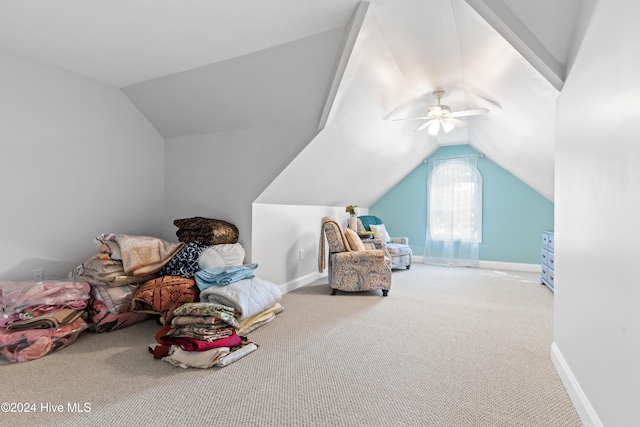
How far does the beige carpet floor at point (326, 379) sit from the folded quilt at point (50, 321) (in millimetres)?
207

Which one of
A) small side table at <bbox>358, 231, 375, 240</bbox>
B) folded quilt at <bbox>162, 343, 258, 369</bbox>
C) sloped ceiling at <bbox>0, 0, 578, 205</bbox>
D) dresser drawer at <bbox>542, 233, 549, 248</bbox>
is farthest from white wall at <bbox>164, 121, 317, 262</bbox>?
dresser drawer at <bbox>542, 233, 549, 248</bbox>

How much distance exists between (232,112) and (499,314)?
3.47 m

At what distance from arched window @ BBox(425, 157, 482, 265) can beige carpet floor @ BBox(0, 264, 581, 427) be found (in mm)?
2903

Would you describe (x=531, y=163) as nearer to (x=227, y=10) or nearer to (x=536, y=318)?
(x=536, y=318)

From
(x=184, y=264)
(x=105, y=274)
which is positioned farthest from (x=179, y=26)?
(x=105, y=274)

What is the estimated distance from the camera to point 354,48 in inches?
99.3

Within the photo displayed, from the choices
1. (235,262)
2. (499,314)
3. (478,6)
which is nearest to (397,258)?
(499,314)

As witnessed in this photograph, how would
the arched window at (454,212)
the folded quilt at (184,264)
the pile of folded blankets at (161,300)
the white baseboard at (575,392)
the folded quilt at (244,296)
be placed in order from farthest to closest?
the arched window at (454,212), the folded quilt at (184,264), the folded quilt at (244,296), the pile of folded blankets at (161,300), the white baseboard at (575,392)

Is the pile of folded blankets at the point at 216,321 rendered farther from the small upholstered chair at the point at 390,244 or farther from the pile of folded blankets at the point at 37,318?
the small upholstered chair at the point at 390,244

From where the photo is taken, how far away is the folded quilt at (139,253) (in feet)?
9.14

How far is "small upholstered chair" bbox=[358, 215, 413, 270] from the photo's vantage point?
17.0 ft

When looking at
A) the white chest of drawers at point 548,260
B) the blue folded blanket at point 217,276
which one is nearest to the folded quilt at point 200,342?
the blue folded blanket at point 217,276

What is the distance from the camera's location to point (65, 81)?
121 inches

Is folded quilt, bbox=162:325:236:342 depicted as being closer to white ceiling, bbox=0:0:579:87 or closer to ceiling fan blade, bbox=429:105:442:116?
Answer: white ceiling, bbox=0:0:579:87
